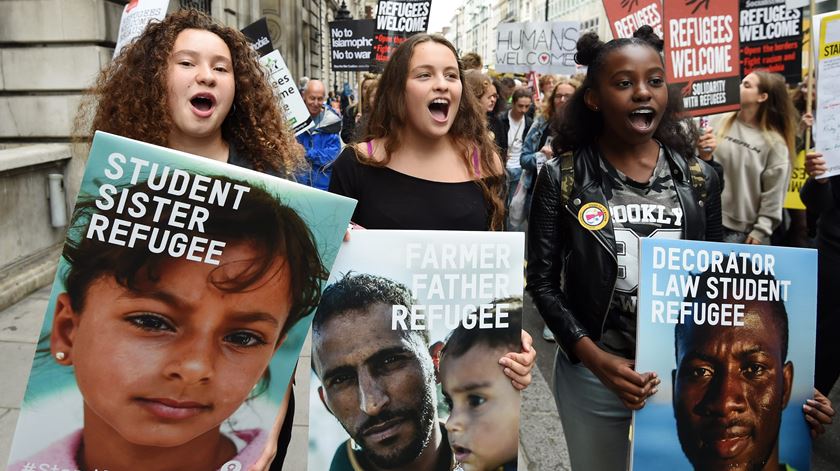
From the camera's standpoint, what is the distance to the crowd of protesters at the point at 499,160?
1998mm

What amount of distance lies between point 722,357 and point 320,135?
21.0 feet

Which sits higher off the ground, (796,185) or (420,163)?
(796,185)

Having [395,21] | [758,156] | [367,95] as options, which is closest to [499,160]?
[367,95]

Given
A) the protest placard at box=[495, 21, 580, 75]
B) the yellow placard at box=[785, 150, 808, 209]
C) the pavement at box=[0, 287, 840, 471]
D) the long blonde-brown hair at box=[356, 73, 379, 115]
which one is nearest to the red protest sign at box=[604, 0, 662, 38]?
the long blonde-brown hair at box=[356, 73, 379, 115]

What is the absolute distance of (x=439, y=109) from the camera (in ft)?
7.52

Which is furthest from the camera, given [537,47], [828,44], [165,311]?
[537,47]

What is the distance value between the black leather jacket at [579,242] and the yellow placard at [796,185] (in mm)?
3958

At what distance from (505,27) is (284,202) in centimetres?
1027

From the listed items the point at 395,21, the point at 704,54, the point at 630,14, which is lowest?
the point at 704,54

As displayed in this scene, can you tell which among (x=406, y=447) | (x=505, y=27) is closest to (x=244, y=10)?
(x=505, y=27)

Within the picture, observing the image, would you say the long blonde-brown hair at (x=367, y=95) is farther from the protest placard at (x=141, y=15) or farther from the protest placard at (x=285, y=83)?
the protest placard at (x=141, y=15)

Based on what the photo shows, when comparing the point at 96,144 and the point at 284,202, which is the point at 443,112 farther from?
the point at 96,144

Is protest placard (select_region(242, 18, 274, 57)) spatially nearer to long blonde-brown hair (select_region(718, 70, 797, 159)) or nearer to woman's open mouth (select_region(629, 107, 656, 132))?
long blonde-brown hair (select_region(718, 70, 797, 159))

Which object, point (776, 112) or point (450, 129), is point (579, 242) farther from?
point (776, 112)
